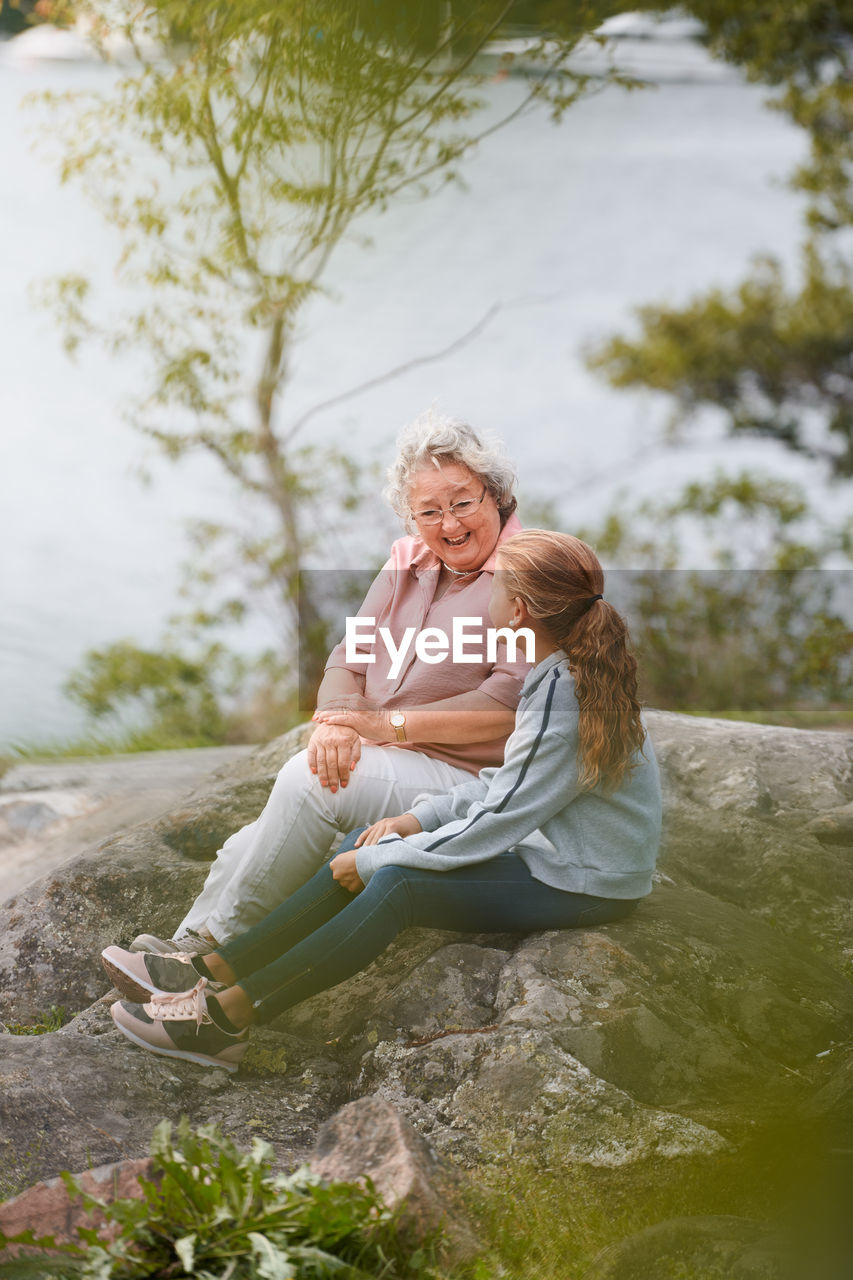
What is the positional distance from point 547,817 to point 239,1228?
0.79 m

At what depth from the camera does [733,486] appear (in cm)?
601

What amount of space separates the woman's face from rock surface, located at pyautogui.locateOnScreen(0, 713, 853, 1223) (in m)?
0.72

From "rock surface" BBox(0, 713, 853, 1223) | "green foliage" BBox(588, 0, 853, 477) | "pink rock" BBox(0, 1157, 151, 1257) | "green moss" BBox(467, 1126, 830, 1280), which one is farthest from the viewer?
"green foliage" BBox(588, 0, 853, 477)

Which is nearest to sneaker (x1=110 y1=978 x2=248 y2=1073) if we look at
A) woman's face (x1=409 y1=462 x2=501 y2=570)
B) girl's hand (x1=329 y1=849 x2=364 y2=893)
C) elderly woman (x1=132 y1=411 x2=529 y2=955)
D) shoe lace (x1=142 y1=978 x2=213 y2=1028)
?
shoe lace (x1=142 y1=978 x2=213 y2=1028)

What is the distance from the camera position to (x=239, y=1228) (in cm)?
145

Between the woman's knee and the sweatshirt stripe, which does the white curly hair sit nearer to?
the sweatshirt stripe

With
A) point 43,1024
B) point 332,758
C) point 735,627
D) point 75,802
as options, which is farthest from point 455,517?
point 735,627

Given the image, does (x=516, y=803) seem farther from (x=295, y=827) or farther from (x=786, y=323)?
(x=786, y=323)

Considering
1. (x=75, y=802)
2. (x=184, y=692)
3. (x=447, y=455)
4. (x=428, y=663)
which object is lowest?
(x=184, y=692)

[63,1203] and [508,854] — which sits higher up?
[508,854]

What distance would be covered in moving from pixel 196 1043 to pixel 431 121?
3.06 m

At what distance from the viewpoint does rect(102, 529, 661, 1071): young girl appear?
1.92m

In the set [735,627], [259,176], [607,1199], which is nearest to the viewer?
[607,1199]

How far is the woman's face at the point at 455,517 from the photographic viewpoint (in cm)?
221
